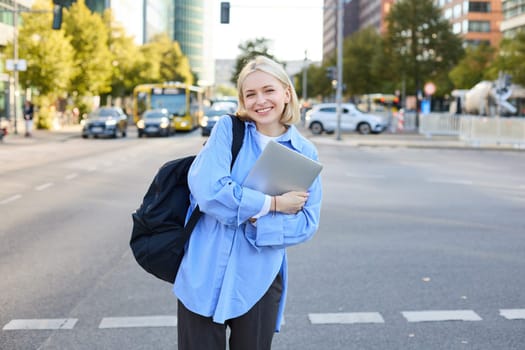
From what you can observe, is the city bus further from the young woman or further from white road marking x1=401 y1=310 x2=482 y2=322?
the young woman

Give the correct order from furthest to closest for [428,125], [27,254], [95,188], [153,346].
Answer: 1. [428,125]
2. [95,188]
3. [27,254]
4. [153,346]

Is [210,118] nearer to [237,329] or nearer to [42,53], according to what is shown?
[42,53]

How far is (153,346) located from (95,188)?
34.3 ft

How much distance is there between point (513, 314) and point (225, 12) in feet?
70.5

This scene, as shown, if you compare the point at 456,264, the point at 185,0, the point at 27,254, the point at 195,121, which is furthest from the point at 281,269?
the point at 185,0

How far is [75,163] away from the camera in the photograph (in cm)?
2166

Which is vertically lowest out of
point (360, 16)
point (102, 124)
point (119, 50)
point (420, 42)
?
point (102, 124)

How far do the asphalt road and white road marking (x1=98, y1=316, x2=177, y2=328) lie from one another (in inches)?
0.5

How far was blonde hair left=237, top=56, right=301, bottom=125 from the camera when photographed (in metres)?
3.01

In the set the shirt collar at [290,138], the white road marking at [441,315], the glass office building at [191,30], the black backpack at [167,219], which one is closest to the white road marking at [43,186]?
the white road marking at [441,315]

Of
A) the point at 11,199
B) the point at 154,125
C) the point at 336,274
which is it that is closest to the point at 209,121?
the point at 154,125

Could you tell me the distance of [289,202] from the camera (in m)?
2.93

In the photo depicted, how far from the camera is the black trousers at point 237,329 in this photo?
9.64ft

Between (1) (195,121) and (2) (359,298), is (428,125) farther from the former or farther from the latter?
(2) (359,298)
